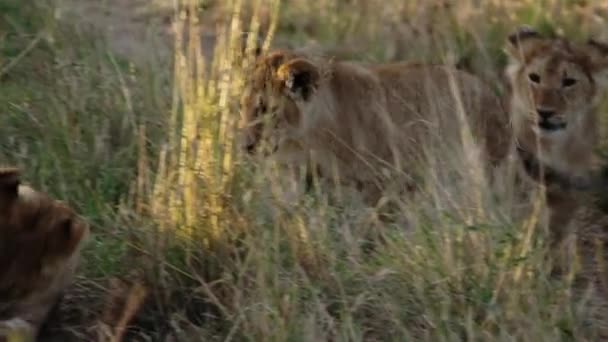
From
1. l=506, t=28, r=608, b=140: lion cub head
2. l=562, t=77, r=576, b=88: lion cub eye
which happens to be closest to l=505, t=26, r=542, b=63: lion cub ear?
l=506, t=28, r=608, b=140: lion cub head

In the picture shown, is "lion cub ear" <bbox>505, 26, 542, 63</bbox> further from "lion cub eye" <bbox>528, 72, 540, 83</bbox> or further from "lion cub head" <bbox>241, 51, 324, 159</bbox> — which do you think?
"lion cub head" <bbox>241, 51, 324, 159</bbox>

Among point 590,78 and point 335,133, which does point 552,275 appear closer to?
point 590,78

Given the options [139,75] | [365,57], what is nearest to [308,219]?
[139,75]

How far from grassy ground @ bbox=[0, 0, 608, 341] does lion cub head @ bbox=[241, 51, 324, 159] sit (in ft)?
0.89

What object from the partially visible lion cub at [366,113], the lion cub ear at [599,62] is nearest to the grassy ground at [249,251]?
the partially visible lion cub at [366,113]

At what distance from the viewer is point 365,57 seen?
6418mm

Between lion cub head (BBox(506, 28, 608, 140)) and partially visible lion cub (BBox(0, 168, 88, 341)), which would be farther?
lion cub head (BBox(506, 28, 608, 140))

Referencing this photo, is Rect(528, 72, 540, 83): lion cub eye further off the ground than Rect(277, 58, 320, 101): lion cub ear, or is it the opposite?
Rect(528, 72, 540, 83): lion cub eye

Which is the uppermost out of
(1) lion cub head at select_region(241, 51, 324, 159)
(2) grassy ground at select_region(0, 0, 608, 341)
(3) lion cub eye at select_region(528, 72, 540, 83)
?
(3) lion cub eye at select_region(528, 72, 540, 83)

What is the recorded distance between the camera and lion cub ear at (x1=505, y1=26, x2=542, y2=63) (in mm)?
4926

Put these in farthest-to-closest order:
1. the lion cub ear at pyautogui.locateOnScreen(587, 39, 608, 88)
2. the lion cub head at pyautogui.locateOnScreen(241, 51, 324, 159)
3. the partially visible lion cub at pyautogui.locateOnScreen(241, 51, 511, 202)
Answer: the partially visible lion cub at pyautogui.locateOnScreen(241, 51, 511, 202)
the lion cub ear at pyautogui.locateOnScreen(587, 39, 608, 88)
the lion cub head at pyautogui.locateOnScreen(241, 51, 324, 159)

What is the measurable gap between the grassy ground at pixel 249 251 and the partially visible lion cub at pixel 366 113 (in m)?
0.36

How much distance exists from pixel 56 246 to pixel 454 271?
114 centimetres

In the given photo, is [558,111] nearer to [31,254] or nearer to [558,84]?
[558,84]
